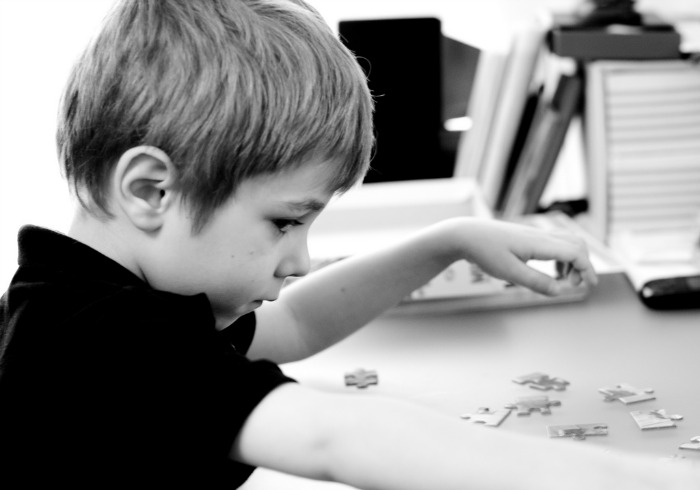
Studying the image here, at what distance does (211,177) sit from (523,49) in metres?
0.99

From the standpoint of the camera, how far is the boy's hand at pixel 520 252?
3.37 feet

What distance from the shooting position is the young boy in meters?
0.61

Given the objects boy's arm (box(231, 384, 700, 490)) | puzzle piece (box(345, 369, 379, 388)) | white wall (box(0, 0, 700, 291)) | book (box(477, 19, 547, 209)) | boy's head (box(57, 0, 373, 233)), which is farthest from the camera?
white wall (box(0, 0, 700, 291))

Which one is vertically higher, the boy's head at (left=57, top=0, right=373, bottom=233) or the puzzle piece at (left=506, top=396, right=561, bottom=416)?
the boy's head at (left=57, top=0, right=373, bottom=233)

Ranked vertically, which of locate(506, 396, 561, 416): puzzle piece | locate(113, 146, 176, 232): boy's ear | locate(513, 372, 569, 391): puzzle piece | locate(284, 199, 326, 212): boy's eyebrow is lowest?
locate(513, 372, 569, 391): puzzle piece

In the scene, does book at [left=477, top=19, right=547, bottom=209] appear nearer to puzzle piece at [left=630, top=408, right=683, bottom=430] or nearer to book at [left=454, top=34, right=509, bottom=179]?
book at [left=454, top=34, right=509, bottom=179]

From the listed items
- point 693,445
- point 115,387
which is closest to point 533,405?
point 693,445

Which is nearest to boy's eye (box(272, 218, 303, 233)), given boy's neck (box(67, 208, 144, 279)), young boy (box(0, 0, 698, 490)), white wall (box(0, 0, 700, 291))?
young boy (box(0, 0, 698, 490))

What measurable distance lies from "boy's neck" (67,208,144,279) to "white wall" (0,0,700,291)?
1315 mm

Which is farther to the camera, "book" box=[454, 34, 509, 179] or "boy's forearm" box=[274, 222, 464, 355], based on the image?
"book" box=[454, 34, 509, 179]

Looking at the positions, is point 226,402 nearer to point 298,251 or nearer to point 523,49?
point 298,251

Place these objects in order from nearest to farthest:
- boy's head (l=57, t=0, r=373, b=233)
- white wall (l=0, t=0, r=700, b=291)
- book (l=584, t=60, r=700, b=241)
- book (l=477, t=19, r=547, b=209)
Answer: boy's head (l=57, t=0, r=373, b=233)
book (l=584, t=60, r=700, b=241)
book (l=477, t=19, r=547, b=209)
white wall (l=0, t=0, r=700, b=291)

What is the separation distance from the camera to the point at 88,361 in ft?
2.15

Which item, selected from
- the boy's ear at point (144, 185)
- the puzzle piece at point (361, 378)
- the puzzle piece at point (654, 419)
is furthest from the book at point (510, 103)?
the boy's ear at point (144, 185)
